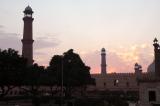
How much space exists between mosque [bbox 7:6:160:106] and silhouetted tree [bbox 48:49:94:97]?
38.6 ft

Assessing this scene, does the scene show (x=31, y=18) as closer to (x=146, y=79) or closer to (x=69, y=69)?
(x=69, y=69)

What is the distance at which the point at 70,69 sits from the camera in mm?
73000

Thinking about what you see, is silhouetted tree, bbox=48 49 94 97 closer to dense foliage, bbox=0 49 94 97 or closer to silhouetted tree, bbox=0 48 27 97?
dense foliage, bbox=0 49 94 97

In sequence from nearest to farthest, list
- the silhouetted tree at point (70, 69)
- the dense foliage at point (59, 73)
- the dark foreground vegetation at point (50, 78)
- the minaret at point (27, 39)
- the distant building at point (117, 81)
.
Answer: the dark foreground vegetation at point (50, 78), the dense foliage at point (59, 73), the silhouetted tree at point (70, 69), the minaret at point (27, 39), the distant building at point (117, 81)

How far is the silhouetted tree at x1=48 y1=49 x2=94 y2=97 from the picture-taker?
234 feet

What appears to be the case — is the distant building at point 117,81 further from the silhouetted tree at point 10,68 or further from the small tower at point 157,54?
the small tower at point 157,54

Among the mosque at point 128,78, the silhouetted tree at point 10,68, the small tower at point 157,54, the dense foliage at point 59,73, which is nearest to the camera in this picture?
the mosque at point 128,78

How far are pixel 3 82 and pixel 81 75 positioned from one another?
Result: 90.4 ft

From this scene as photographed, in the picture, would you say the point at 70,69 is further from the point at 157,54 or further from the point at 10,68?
the point at 157,54

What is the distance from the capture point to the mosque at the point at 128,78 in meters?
37.8

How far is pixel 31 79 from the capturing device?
215ft

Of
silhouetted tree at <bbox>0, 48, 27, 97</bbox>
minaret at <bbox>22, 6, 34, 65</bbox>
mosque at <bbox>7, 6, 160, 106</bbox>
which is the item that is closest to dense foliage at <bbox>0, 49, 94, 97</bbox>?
silhouetted tree at <bbox>0, 48, 27, 97</bbox>

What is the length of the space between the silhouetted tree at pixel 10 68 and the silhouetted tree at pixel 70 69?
19363 millimetres

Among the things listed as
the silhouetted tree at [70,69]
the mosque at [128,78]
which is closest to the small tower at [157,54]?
the mosque at [128,78]
